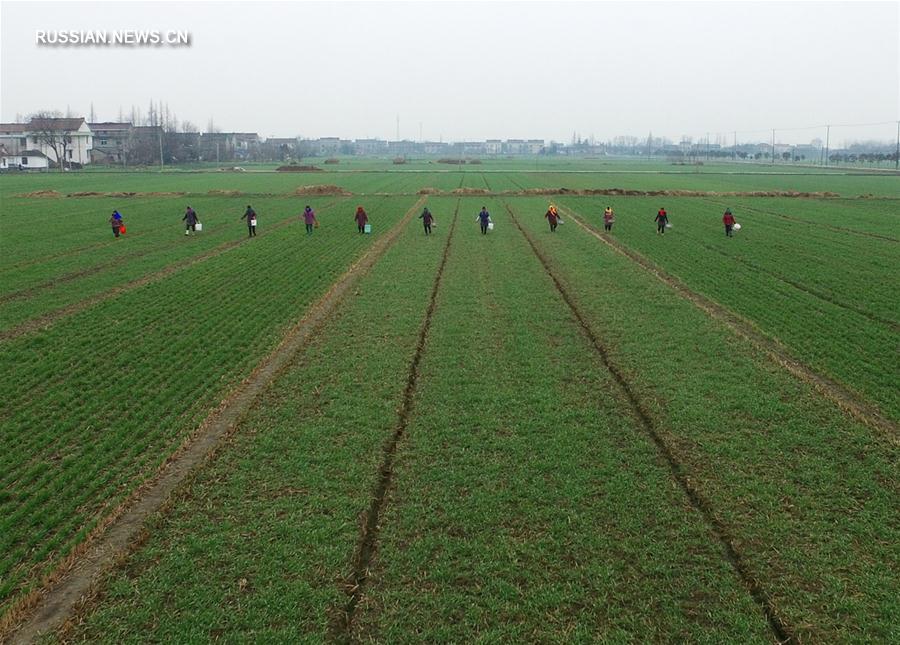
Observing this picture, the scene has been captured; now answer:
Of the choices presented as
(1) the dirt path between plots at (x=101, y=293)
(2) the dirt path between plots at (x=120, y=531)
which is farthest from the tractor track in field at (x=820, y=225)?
(2) the dirt path between plots at (x=120, y=531)

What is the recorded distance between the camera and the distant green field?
6.48 m

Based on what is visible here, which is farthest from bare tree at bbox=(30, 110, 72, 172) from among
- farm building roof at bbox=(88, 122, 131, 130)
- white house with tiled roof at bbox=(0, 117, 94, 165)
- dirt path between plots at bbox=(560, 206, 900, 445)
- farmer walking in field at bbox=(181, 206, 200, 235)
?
dirt path between plots at bbox=(560, 206, 900, 445)

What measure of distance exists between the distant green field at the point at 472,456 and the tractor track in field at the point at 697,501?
34 mm

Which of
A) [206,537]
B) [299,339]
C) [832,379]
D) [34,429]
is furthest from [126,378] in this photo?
[832,379]

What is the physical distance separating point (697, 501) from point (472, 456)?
294 cm

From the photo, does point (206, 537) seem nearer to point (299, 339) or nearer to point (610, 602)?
point (610, 602)

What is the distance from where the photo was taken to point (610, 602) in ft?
21.3

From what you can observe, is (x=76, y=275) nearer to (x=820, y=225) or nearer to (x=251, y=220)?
(x=251, y=220)

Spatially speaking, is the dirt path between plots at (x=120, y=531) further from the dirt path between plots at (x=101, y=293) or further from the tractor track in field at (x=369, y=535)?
the dirt path between plots at (x=101, y=293)

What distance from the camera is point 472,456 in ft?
31.1

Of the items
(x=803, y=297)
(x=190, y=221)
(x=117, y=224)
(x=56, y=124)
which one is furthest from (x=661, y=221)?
(x=56, y=124)

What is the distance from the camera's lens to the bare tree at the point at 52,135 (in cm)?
11878

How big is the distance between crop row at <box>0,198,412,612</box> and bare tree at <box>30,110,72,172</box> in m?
114

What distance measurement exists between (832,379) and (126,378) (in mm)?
12831
